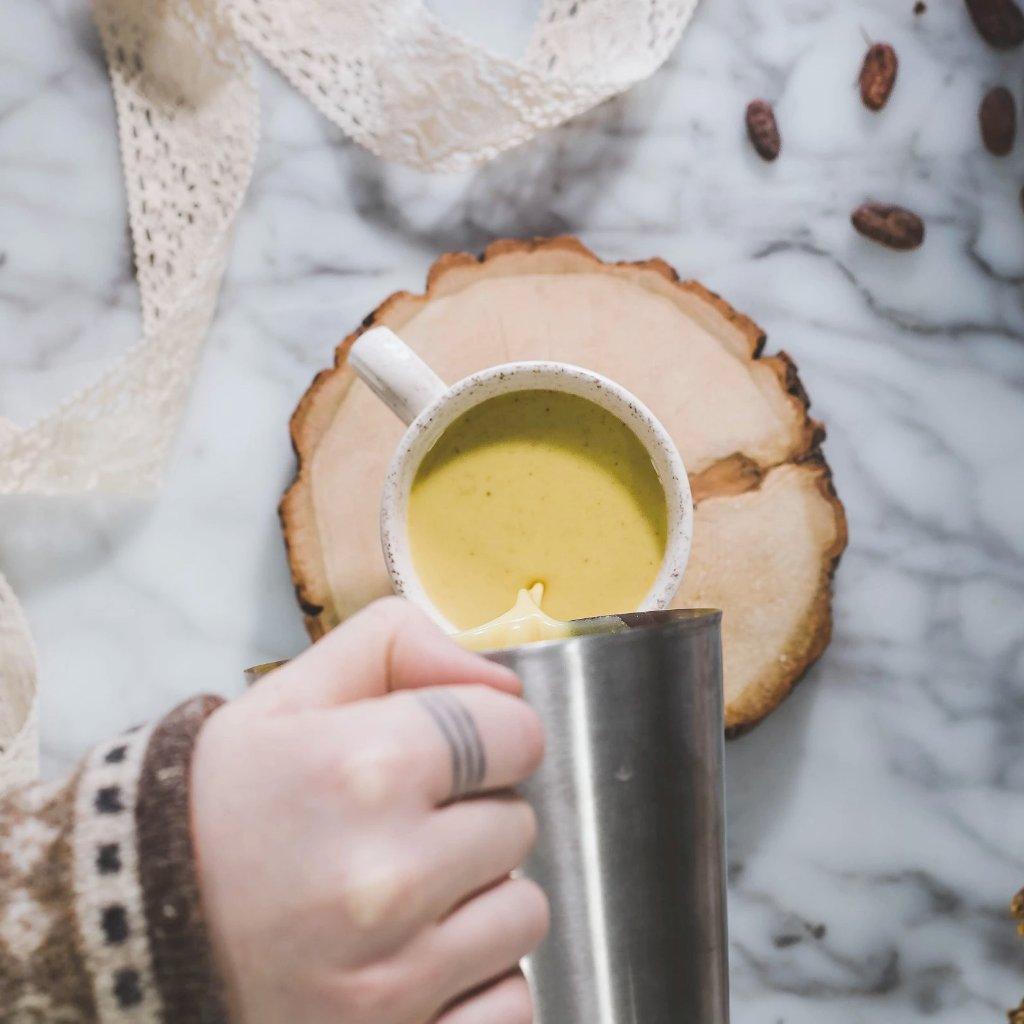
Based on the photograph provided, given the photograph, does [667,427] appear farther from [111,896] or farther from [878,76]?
[111,896]

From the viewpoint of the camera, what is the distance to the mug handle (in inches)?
25.2

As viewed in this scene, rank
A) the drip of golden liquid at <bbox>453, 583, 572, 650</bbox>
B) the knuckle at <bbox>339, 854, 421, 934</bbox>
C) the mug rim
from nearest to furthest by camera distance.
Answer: the knuckle at <bbox>339, 854, 421, 934</bbox>
the drip of golden liquid at <bbox>453, 583, 572, 650</bbox>
the mug rim

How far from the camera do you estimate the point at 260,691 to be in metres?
0.44

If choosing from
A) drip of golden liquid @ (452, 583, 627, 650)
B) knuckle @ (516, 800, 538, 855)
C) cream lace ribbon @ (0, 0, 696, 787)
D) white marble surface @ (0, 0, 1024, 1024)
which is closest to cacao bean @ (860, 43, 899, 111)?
white marble surface @ (0, 0, 1024, 1024)

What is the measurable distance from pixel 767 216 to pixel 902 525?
247mm

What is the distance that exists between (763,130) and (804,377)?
183 mm

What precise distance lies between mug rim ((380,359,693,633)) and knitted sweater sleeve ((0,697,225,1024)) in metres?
0.21

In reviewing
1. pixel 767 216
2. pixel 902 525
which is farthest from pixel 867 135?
pixel 902 525

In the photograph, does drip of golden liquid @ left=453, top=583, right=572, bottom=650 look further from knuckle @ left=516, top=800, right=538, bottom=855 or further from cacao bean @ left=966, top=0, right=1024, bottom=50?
cacao bean @ left=966, top=0, right=1024, bottom=50

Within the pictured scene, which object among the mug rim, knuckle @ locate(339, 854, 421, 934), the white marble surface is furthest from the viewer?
the white marble surface

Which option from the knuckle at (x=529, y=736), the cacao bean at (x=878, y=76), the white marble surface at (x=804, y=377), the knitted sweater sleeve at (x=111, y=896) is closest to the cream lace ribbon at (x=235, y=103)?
the white marble surface at (x=804, y=377)

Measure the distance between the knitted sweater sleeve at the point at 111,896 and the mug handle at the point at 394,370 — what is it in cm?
25

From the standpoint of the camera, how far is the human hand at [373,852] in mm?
412

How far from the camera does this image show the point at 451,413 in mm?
652
